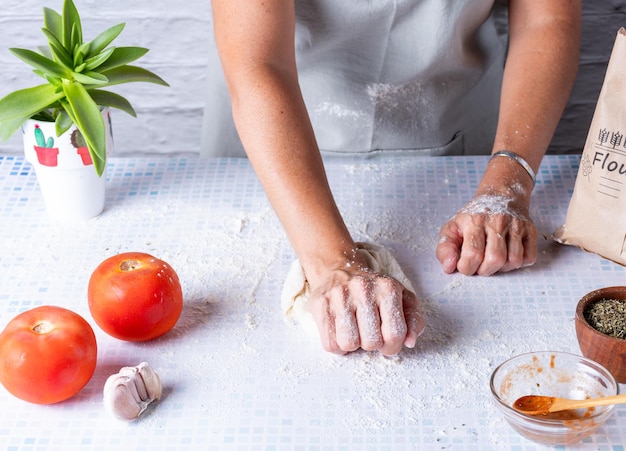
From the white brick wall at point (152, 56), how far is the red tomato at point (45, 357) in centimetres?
99

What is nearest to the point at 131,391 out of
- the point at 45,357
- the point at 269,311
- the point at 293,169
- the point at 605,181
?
the point at 45,357

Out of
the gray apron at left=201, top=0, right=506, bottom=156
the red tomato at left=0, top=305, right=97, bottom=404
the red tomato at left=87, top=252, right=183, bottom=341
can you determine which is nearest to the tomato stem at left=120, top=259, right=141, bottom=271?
the red tomato at left=87, top=252, right=183, bottom=341

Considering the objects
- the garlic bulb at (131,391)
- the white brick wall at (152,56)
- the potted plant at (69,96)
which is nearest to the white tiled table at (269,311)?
the garlic bulb at (131,391)

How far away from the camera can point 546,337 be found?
100 cm

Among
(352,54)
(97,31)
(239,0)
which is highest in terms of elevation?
(239,0)

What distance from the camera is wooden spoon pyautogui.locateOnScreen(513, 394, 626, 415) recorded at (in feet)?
2.74

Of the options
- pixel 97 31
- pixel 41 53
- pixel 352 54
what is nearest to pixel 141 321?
pixel 41 53

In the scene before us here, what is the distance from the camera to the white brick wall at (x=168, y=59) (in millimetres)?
1749

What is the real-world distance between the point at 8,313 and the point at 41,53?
1.24 ft

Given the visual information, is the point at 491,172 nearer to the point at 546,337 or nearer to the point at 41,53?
the point at 546,337

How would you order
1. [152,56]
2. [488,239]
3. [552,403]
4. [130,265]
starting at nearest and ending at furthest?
[552,403], [130,265], [488,239], [152,56]

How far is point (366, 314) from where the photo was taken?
3.15ft

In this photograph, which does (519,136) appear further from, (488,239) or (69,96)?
(69,96)

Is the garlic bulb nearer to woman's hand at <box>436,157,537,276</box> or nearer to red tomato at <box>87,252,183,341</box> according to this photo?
red tomato at <box>87,252,183,341</box>
